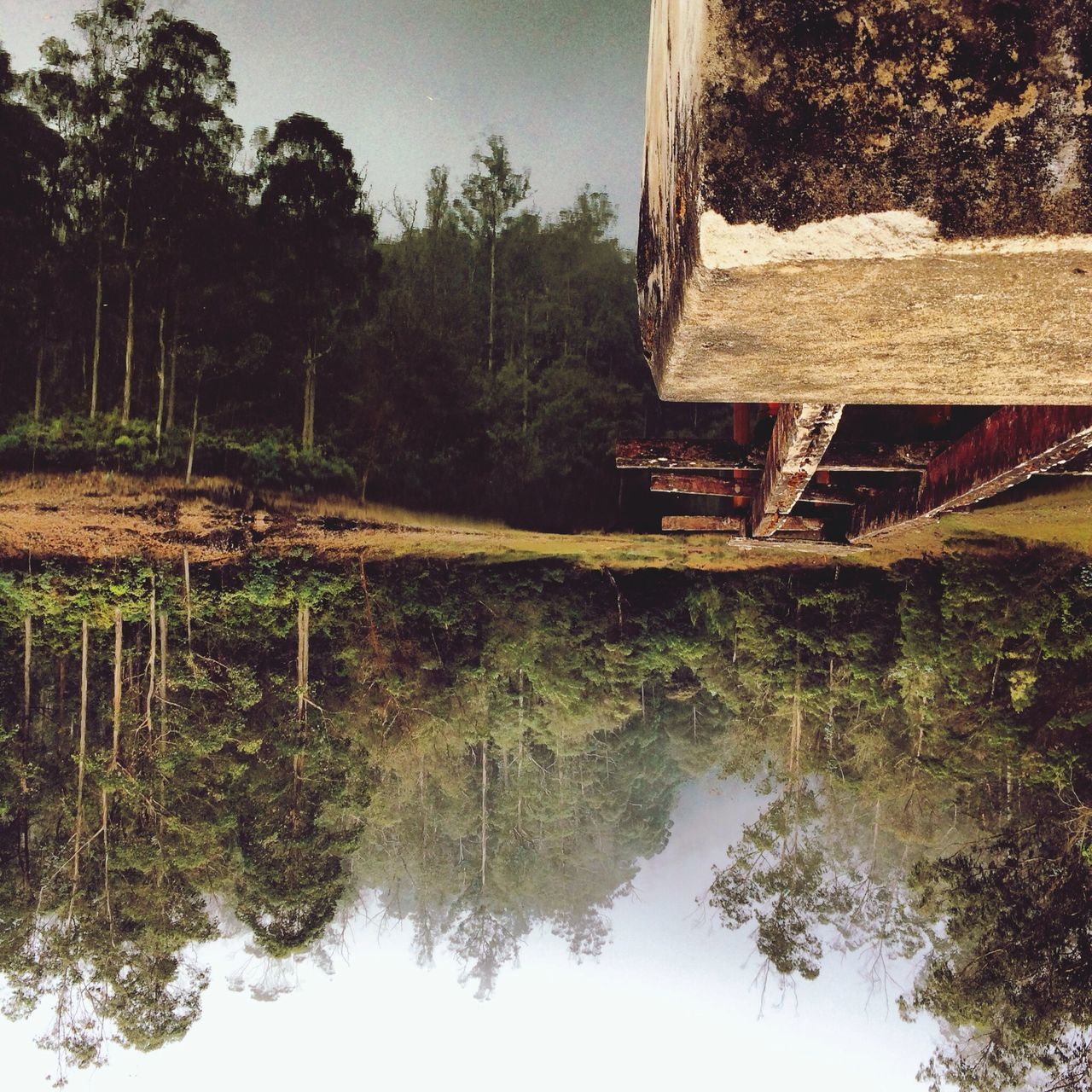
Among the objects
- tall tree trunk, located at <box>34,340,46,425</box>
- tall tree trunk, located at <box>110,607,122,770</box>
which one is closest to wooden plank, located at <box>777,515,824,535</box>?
tall tree trunk, located at <box>110,607,122,770</box>

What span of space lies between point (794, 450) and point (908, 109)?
2283mm

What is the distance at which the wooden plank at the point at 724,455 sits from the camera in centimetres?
356

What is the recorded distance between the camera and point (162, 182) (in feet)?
45.5

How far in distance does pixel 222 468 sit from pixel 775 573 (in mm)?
12177

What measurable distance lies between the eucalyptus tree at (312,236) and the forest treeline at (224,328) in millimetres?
43

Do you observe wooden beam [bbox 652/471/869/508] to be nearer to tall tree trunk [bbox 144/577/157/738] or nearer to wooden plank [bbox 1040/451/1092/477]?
wooden plank [bbox 1040/451/1092/477]

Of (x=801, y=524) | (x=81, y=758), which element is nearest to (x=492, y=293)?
(x=81, y=758)

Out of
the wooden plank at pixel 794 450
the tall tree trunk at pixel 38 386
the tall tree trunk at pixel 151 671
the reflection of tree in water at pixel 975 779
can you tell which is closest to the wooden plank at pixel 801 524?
the wooden plank at pixel 794 450

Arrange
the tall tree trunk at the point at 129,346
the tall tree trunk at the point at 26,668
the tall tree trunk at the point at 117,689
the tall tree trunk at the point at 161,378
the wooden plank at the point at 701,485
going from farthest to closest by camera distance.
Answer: the tall tree trunk at the point at 129,346
the tall tree trunk at the point at 161,378
the tall tree trunk at the point at 26,668
the tall tree trunk at the point at 117,689
the wooden plank at the point at 701,485

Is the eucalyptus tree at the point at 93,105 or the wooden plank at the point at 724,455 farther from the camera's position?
the eucalyptus tree at the point at 93,105

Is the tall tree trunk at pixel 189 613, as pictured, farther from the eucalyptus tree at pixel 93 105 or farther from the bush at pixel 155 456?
the eucalyptus tree at pixel 93 105

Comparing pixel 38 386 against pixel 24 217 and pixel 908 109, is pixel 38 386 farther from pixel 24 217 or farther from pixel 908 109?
pixel 908 109

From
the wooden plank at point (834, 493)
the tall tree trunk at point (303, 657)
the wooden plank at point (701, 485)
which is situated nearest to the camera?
the wooden plank at point (701, 485)

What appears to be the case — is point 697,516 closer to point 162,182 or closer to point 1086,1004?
point 1086,1004
